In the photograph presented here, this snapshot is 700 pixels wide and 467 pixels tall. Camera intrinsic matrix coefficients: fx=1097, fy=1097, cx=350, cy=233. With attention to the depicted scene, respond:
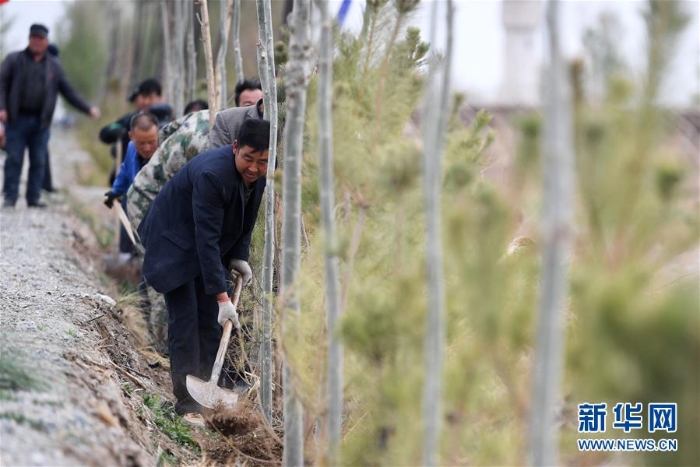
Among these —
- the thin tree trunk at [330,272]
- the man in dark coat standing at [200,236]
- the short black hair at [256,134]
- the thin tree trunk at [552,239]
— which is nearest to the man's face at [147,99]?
the man in dark coat standing at [200,236]

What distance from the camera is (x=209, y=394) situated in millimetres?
5203

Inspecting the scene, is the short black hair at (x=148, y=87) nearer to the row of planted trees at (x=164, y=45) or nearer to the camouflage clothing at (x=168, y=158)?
the row of planted trees at (x=164, y=45)

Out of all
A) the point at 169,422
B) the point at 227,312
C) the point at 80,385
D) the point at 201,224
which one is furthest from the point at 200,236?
the point at 80,385

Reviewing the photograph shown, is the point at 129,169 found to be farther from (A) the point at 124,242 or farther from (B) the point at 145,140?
(A) the point at 124,242

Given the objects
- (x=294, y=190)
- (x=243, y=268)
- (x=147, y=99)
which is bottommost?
(x=243, y=268)

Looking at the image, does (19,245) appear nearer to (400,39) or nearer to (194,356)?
(194,356)

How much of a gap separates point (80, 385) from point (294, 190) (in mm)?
1247

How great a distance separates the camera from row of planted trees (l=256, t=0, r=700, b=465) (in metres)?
2.48

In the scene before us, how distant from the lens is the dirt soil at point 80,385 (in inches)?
145

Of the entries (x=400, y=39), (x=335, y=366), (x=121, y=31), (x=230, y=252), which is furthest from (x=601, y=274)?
(x=121, y=31)

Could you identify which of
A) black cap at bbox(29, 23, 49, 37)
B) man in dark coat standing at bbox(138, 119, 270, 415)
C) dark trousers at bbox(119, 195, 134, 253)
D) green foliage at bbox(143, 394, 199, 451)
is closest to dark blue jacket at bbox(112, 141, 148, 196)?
dark trousers at bbox(119, 195, 134, 253)

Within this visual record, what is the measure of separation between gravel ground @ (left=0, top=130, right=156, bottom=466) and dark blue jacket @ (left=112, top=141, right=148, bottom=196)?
A: 69cm

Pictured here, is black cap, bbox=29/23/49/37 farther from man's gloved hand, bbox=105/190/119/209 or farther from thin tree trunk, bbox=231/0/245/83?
thin tree trunk, bbox=231/0/245/83

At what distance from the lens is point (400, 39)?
4160mm
